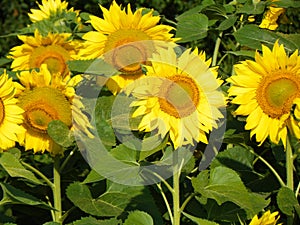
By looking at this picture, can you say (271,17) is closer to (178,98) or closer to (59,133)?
(178,98)

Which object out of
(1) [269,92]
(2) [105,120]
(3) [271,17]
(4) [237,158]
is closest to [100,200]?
(2) [105,120]

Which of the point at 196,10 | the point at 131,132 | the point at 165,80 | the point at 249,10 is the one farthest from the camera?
the point at 196,10

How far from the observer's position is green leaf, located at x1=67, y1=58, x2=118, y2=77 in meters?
2.18

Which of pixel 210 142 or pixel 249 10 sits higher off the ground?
pixel 249 10

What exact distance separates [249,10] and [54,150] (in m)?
0.75

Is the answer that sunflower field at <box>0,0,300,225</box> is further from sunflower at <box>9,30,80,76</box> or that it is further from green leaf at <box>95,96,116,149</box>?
sunflower at <box>9,30,80,76</box>

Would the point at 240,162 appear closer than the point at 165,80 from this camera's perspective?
No

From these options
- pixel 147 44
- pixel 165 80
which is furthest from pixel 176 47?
pixel 165 80

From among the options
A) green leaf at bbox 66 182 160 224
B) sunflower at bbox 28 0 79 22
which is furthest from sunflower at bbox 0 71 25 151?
sunflower at bbox 28 0 79 22

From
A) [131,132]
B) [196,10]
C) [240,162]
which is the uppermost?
[196,10]

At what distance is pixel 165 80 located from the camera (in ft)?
6.63

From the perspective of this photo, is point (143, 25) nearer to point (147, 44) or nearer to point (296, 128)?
point (147, 44)

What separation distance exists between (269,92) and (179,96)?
0.27 meters

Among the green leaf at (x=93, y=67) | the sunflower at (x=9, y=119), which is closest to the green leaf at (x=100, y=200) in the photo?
the sunflower at (x=9, y=119)
